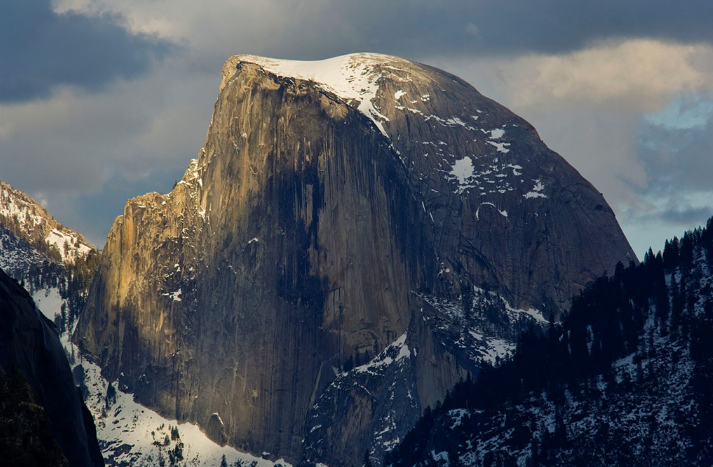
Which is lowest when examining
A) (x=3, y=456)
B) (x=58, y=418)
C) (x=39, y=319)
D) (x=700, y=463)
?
(x=3, y=456)

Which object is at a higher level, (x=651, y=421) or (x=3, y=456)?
(x=651, y=421)

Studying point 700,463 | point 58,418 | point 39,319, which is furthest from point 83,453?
point 700,463

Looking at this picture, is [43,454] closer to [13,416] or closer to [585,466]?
[13,416]

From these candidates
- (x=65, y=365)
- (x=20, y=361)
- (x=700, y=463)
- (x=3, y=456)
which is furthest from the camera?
(x=700, y=463)

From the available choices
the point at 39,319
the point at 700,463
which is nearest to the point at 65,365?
the point at 39,319

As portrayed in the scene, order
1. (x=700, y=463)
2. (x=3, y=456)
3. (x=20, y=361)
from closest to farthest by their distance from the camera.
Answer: (x=3, y=456) < (x=20, y=361) < (x=700, y=463)

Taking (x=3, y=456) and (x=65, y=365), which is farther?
(x=65, y=365)

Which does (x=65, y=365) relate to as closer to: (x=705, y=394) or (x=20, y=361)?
(x=20, y=361)
